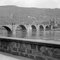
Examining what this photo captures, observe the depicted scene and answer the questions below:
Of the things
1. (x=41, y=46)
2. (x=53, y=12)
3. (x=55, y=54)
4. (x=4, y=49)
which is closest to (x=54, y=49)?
(x=55, y=54)

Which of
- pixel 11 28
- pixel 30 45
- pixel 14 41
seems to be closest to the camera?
pixel 30 45

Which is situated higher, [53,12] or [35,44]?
[53,12]

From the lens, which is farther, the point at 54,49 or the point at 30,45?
the point at 30,45

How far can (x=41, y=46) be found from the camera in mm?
3791

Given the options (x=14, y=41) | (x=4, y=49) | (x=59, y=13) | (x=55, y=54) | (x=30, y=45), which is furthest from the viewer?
(x=59, y=13)

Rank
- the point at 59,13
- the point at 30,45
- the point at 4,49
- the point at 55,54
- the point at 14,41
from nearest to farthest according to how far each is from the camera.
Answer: the point at 55,54 < the point at 30,45 < the point at 14,41 < the point at 4,49 < the point at 59,13

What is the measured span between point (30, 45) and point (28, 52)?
0.25 m

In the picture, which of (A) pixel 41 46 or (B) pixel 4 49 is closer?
(A) pixel 41 46

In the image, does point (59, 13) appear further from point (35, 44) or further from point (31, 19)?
point (35, 44)

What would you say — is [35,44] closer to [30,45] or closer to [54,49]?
[30,45]

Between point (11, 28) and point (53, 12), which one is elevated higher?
point (53, 12)

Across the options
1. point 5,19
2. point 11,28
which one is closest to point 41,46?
point 11,28

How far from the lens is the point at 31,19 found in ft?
408

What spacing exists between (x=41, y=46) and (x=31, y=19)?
121 metres
